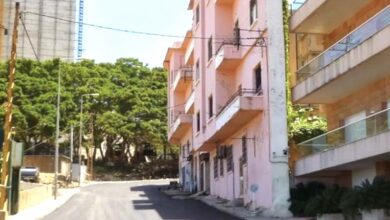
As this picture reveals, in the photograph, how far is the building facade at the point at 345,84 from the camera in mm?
A: 19188

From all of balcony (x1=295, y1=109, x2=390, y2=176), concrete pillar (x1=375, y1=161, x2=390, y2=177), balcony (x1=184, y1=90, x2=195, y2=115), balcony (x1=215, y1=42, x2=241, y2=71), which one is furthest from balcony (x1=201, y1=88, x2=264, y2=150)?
balcony (x1=184, y1=90, x2=195, y2=115)

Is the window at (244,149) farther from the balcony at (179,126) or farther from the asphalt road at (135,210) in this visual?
the balcony at (179,126)

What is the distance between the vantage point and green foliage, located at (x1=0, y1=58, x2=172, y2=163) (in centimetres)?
6225

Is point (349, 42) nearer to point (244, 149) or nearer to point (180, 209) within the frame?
point (244, 149)

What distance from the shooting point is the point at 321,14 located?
939 inches

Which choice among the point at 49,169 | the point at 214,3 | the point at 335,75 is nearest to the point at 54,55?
the point at 49,169

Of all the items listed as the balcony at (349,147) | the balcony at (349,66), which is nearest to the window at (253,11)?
the balcony at (349,66)

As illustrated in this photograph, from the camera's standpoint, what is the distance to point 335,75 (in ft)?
72.0

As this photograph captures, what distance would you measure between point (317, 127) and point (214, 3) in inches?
378

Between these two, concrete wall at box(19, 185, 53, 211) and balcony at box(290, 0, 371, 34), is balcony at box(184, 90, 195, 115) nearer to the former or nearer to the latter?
concrete wall at box(19, 185, 53, 211)

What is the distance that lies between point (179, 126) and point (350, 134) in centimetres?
2784

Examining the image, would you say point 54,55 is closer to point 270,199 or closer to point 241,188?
point 241,188

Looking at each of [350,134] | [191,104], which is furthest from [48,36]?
[350,134]

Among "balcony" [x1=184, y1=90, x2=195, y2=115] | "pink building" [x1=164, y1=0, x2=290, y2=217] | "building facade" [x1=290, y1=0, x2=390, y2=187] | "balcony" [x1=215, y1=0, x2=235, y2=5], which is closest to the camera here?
"building facade" [x1=290, y1=0, x2=390, y2=187]
